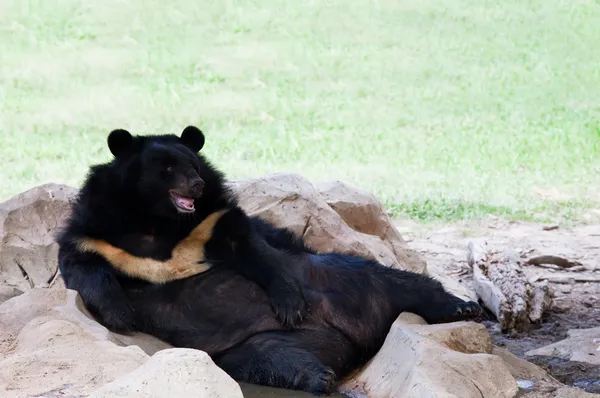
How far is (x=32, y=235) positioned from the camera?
22.2 ft

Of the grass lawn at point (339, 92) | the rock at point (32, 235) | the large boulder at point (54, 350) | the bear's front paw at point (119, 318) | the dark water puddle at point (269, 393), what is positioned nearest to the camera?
the large boulder at point (54, 350)

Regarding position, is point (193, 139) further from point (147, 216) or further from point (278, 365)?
point (278, 365)

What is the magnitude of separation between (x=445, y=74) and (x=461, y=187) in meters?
7.06

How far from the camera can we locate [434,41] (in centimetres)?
1958

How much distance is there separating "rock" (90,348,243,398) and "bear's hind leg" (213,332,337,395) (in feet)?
3.61

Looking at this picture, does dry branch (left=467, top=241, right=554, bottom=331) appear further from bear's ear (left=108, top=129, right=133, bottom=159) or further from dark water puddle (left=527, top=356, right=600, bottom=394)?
bear's ear (left=108, top=129, right=133, bottom=159)

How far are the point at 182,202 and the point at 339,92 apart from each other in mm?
12310

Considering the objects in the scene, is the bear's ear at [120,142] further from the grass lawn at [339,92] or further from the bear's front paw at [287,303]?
the grass lawn at [339,92]

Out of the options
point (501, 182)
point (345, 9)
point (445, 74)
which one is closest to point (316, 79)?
point (445, 74)

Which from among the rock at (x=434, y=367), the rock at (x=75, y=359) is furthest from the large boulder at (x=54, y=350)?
the rock at (x=434, y=367)

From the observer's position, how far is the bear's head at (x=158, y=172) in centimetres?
520

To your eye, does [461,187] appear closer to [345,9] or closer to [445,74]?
[445,74]

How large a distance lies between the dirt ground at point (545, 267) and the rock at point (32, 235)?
2.70 metres

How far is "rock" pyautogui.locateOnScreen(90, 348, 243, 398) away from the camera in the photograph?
3.50 metres
